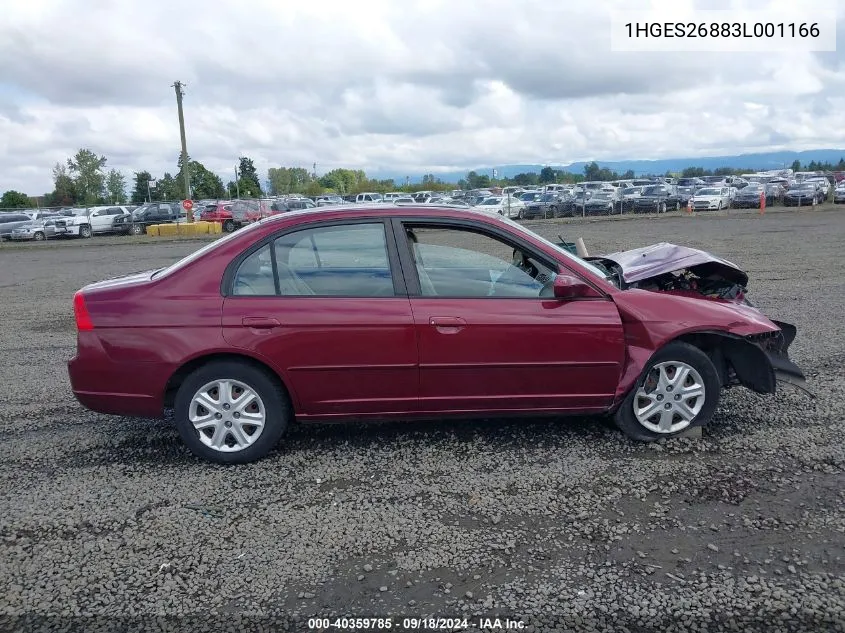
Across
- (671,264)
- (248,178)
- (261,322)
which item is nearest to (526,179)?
(248,178)

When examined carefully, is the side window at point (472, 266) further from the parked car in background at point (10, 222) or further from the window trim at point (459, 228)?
the parked car in background at point (10, 222)

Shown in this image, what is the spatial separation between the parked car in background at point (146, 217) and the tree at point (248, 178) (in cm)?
4126

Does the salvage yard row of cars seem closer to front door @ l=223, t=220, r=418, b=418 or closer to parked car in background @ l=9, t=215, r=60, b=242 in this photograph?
parked car in background @ l=9, t=215, r=60, b=242

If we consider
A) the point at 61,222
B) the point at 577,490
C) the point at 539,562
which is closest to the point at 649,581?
the point at 539,562

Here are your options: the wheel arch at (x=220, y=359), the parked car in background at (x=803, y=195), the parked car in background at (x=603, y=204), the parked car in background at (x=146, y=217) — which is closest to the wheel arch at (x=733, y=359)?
the wheel arch at (x=220, y=359)

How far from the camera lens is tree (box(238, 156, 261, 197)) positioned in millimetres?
83269

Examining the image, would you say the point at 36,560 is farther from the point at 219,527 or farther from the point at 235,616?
the point at 235,616

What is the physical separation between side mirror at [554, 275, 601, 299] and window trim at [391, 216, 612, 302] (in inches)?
1.2

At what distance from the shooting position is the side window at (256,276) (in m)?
4.31

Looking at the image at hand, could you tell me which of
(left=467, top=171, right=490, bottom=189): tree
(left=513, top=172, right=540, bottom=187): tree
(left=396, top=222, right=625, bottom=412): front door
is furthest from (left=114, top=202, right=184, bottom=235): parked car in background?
(left=513, top=172, right=540, bottom=187): tree

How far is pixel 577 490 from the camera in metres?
3.93

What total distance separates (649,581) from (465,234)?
2443 mm

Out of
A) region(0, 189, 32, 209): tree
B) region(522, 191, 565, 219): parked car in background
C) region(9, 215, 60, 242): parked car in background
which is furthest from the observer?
region(0, 189, 32, 209): tree

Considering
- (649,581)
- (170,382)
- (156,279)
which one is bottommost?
(649,581)
